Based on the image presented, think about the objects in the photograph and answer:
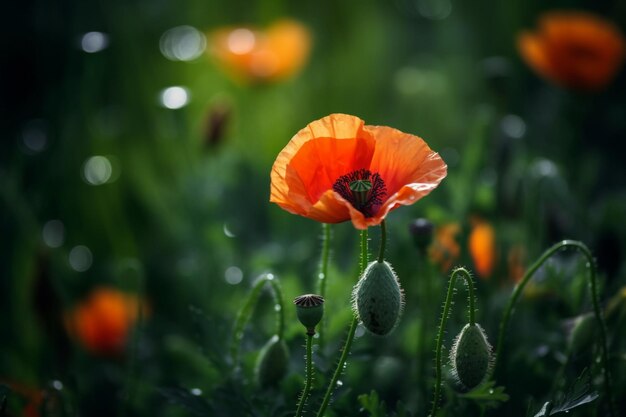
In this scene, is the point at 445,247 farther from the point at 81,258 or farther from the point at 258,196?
the point at 81,258

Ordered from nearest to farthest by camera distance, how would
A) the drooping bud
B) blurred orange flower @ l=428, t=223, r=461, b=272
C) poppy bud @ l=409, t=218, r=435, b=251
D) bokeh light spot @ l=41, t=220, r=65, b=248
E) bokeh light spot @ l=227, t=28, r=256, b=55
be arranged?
the drooping bud → poppy bud @ l=409, t=218, r=435, b=251 → blurred orange flower @ l=428, t=223, r=461, b=272 → bokeh light spot @ l=41, t=220, r=65, b=248 → bokeh light spot @ l=227, t=28, r=256, b=55

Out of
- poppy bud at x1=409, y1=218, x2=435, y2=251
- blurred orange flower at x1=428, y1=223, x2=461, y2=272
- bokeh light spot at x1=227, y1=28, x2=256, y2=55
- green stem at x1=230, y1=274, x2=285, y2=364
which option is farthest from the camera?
bokeh light spot at x1=227, y1=28, x2=256, y2=55

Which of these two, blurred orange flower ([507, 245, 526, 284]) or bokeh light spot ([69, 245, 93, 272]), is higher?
blurred orange flower ([507, 245, 526, 284])

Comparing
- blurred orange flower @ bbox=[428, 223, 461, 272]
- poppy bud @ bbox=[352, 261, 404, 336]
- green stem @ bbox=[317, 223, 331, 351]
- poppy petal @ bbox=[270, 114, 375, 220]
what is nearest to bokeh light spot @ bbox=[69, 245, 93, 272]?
blurred orange flower @ bbox=[428, 223, 461, 272]

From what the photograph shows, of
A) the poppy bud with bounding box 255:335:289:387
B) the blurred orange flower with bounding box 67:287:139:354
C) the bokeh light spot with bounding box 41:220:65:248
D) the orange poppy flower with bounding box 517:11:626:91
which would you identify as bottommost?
the blurred orange flower with bounding box 67:287:139:354

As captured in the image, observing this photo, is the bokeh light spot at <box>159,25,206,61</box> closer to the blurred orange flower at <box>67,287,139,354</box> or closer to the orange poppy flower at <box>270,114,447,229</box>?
the blurred orange flower at <box>67,287,139,354</box>

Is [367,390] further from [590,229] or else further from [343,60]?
[343,60]
